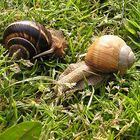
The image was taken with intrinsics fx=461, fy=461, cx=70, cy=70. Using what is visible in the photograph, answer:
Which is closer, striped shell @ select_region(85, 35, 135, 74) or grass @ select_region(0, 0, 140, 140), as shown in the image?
grass @ select_region(0, 0, 140, 140)

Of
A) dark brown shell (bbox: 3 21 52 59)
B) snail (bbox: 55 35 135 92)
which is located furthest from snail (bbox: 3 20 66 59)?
snail (bbox: 55 35 135 92)

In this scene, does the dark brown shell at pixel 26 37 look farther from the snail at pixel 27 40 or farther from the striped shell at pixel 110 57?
the striped shell at pixel 110 57

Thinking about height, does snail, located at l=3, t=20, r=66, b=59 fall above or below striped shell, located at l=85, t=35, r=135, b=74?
above

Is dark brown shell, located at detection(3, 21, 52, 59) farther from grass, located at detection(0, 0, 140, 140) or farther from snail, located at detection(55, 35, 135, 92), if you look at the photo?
snail, located at detection(55, 35, 135, 92)

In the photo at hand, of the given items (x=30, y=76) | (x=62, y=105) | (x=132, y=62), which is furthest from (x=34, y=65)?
(x=132, y=62)

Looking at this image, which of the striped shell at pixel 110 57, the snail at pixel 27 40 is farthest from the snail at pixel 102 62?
the snail at pixel 27 40

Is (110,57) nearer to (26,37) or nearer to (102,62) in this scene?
(102,62)

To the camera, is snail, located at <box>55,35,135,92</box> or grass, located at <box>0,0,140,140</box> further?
snail, located at <box>55,35,135,92</box>

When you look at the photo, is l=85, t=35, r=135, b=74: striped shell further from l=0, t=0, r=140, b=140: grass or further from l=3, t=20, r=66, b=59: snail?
l=3, t=20, r=66, b=59: snail
